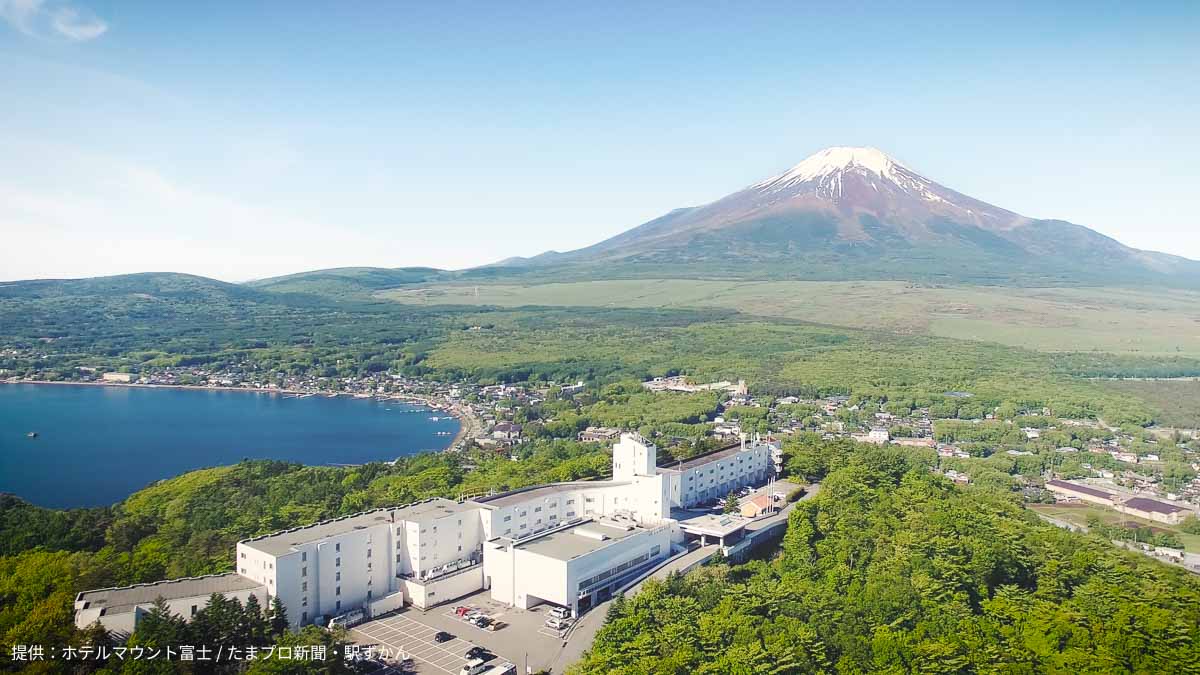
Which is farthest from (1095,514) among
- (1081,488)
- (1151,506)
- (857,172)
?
(857,172)

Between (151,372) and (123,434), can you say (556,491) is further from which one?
(151,372)

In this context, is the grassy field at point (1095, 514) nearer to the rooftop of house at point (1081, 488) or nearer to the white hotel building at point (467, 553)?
the rooftop of house at point (1081, 488)

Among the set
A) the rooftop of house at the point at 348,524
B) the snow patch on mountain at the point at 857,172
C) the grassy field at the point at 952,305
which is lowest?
the rooftop of house at the point at 348,524

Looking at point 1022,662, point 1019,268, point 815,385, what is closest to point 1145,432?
point 815,385

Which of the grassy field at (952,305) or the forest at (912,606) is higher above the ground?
the grassy field at (952,305)

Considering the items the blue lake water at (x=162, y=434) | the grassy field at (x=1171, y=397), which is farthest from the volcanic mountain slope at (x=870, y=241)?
the blue lake water at (x=162, y=434)

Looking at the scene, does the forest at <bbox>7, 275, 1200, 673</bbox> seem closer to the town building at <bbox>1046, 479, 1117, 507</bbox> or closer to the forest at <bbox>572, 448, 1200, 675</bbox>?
the forest at <bbox>572, 448, 1200, 675</bbox>

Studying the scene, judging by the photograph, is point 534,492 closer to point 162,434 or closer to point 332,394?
point 162,434
